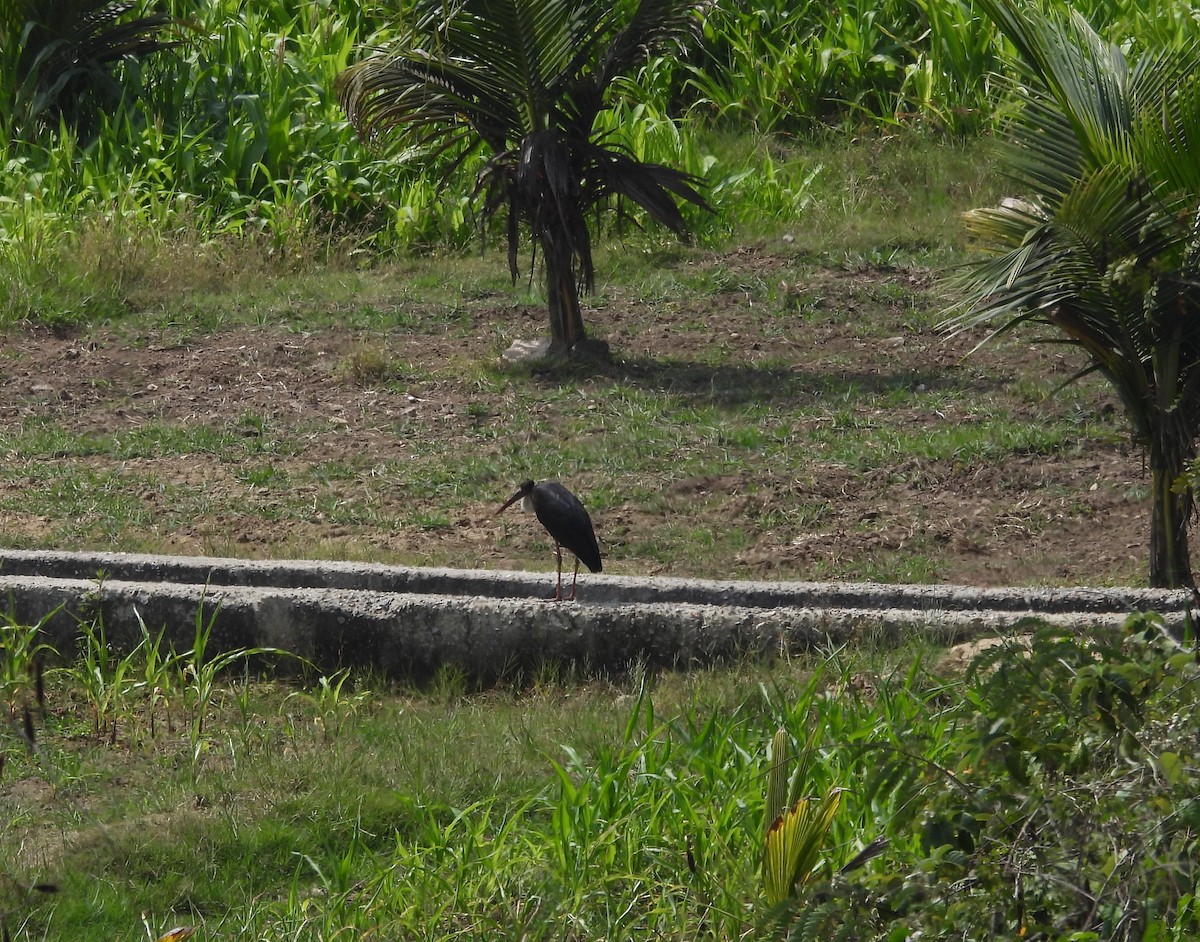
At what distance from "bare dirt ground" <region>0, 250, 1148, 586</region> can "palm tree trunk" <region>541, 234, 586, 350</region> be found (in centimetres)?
34

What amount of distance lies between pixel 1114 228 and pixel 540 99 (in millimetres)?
4871

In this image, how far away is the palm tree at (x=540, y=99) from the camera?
30.6ft

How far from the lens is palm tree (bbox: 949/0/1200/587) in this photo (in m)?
5.48

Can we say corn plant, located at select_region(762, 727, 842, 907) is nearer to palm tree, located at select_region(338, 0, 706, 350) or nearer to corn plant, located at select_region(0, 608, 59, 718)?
corn plant, located at select_region(0, 608, 59, 718)

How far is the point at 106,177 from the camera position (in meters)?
12.6

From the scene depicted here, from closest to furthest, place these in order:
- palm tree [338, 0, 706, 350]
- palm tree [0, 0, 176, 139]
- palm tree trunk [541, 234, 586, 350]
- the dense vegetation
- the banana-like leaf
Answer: the dense vegetation, the banana-like leaf, palm tree [338, 0, 706, 350], palm tree trunk [541, 234, 586, 350], palm tree [0, 0, 176, 139]

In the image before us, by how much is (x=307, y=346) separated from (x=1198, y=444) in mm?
5784

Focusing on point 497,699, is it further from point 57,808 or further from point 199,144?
point 199,144

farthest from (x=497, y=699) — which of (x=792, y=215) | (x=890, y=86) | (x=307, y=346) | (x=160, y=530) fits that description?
(x=890, y=86)

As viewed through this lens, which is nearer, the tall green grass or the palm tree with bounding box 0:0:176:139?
the tall green grass

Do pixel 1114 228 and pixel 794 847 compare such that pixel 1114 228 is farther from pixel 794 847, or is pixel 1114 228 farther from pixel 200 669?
pixel 200 669

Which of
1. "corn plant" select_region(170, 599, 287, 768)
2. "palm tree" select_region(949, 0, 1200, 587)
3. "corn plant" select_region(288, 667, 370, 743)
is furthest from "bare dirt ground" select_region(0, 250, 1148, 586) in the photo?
"corn plant" select_region(288, 667, 370, 743)

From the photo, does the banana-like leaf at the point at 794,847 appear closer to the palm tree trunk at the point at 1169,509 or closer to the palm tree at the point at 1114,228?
the palm tree at the point at 1114,228

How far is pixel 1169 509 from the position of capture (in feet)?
19.3
